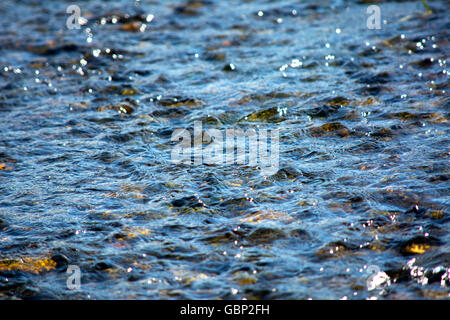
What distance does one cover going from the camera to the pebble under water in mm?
3602

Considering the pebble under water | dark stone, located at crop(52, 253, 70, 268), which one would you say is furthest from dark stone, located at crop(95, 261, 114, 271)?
dark stone, located at crop(52, 253, 70, 268)

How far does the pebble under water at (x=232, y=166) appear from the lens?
3.60m

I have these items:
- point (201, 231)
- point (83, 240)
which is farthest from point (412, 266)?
point (83, 240)

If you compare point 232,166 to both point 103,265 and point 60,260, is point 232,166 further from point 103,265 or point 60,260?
point 60,260

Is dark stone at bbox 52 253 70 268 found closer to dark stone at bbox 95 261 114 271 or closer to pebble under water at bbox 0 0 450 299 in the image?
pebble under water at bbox 0 0 450 299

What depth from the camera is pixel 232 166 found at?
4.98m

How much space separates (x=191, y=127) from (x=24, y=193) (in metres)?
1.88

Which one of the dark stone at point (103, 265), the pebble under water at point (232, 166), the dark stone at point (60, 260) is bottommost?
the dark stone at point (103, 265)

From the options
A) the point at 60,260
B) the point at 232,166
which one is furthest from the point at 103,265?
the point at 232,166

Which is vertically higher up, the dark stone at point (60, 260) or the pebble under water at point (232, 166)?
the pebble under water at point (232, 166)

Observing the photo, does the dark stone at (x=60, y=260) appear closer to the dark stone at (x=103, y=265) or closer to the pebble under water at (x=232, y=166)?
the pebble under water at (x=232, y=166)

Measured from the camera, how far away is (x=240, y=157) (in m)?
5.14

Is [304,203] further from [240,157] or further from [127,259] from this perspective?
[127,259]

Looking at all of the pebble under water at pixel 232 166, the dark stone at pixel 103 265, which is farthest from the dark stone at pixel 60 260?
the dark stone at pixel 103 265
